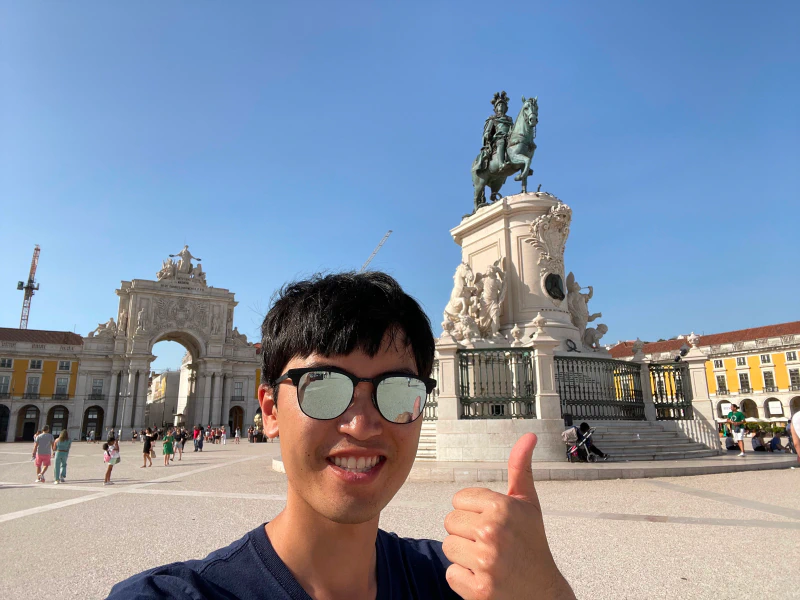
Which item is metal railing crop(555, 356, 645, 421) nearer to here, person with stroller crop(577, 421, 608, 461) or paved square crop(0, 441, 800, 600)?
person with stroller crop(577, 421, 608, 461)

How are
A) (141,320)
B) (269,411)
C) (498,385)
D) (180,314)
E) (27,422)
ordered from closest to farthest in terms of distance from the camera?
(269,411) → (498,385) → (141,320) → (27,422) → (180,314)

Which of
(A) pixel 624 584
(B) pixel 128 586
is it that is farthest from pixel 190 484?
(B) pixel 128 586

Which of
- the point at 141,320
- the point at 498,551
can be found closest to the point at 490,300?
the point at 498,551

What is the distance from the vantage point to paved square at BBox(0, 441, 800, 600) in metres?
3.59

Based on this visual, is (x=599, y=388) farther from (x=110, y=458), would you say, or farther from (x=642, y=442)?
(x=110, y=458)

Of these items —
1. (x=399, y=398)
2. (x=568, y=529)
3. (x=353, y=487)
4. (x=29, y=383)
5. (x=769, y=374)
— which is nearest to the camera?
(x=353, y=487)

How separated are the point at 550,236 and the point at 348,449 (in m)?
13.7

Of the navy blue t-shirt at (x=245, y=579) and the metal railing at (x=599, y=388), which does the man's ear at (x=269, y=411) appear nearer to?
the navy blue t-shirt at (x=245, y=579)

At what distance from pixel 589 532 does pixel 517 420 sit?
5317mm

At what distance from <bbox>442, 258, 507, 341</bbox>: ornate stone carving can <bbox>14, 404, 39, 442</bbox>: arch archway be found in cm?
5368

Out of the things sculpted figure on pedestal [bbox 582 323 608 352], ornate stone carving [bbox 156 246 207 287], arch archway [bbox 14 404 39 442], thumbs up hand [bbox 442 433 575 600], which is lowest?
arch archway [bbox 14 404 39 442]

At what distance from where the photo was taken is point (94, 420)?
50.5m

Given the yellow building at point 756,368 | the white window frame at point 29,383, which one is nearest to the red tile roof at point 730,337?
the yellow building at point 756,368

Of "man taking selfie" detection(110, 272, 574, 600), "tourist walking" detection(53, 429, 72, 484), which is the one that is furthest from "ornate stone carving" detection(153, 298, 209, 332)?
"man taking selfie" detection(110, 272, 574, 600)
